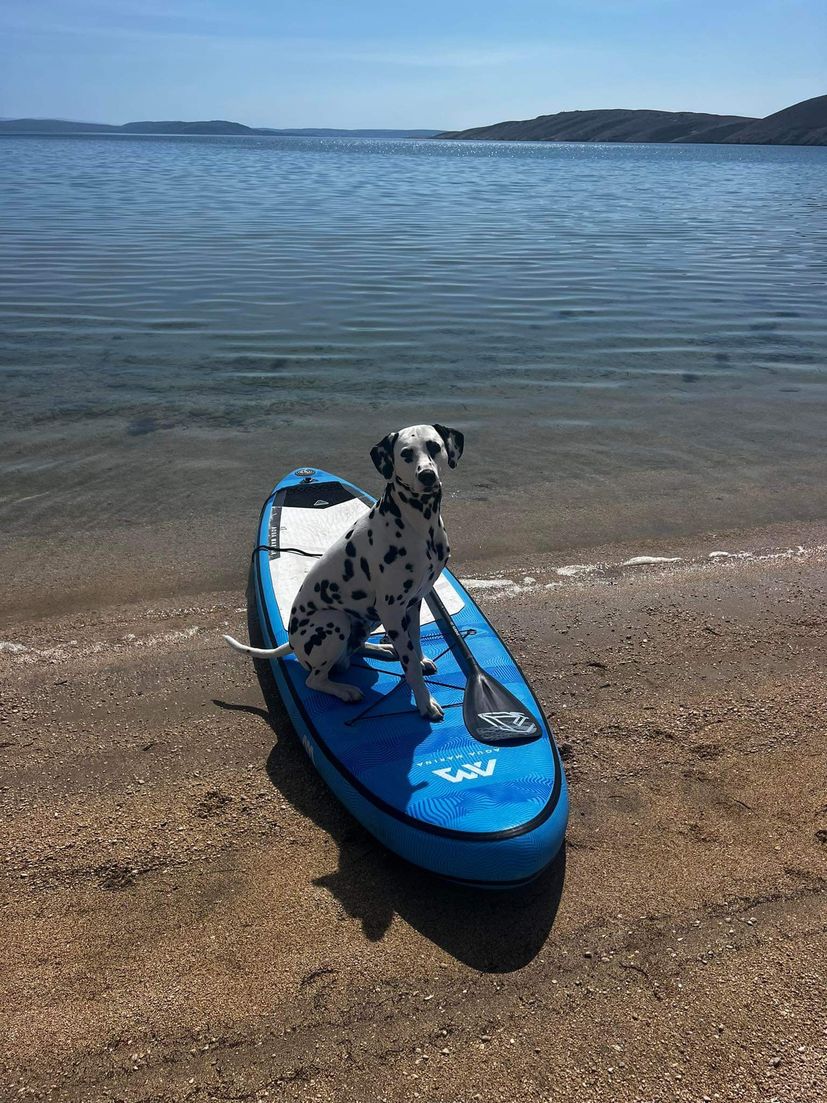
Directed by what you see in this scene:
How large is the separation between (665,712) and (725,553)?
11.6 feet

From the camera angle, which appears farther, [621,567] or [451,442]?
[621,567]

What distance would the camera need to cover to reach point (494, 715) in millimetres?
5824

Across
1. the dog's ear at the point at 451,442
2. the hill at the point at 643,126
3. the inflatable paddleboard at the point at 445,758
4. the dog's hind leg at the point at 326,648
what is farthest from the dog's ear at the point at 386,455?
the hill at the point at 643,126

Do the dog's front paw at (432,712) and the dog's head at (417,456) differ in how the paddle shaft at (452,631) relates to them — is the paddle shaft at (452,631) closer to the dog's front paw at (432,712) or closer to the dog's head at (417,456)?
the dog's front paw at (432,712)

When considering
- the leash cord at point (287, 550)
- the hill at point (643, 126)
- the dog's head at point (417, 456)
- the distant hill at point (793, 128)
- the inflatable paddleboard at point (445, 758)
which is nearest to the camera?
the inflatable paddleboard at point (445, 758)

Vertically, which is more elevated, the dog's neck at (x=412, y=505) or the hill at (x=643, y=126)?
the hill at (x=643, y=126)

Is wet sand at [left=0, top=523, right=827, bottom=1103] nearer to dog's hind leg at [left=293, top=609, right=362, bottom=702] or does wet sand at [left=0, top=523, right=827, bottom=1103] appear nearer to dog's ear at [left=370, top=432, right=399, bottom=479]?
dog's hind leg at [left=293, top=609, right=362, bottom=702]

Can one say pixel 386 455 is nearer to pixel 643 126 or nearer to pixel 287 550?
pixel 287 550

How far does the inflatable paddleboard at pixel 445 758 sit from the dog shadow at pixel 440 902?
183 mm

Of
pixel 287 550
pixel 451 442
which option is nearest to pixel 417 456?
pixel 451 442

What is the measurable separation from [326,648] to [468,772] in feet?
4.62

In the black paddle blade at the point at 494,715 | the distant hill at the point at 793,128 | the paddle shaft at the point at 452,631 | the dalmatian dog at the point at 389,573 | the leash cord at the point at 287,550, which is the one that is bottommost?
the black paddle blade at the point at 494,715

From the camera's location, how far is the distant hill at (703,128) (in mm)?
142125

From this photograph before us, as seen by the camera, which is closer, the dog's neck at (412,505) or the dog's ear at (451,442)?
the dog's neck at (412,505)
